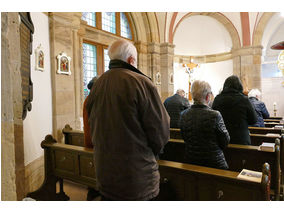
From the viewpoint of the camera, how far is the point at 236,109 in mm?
2912

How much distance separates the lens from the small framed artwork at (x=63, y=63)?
4348 millimetres

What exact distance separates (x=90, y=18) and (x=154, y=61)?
3.01 metres

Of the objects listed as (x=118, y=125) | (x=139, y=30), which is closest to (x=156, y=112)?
(x=118, y=125)

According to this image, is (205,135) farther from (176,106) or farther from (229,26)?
(229,26)

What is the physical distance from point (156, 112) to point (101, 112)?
38 cm

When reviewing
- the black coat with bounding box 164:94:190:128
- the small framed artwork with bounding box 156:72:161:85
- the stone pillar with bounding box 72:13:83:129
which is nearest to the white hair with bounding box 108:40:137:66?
the black coat with bounding box 164:94:190:128

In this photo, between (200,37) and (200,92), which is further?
(200,37)

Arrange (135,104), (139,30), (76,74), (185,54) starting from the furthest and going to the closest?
(185,54) < (139,30) < (76,74) < (135,104)

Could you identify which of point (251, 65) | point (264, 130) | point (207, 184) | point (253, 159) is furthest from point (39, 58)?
point (251, 65)

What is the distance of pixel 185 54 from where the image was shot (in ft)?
39.6

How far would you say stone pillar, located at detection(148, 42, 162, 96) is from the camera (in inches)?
356

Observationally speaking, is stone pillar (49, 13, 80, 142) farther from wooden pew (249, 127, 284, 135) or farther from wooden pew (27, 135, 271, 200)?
wooden pew (249, 127, 284, 135)

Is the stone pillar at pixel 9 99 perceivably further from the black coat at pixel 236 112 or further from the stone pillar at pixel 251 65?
the stone pillar at pixel 251 65

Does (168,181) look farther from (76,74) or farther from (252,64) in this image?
(252,64)
